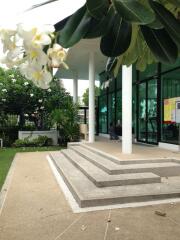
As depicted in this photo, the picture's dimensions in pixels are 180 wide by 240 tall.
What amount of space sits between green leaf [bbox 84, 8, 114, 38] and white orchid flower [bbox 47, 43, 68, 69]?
15 cm

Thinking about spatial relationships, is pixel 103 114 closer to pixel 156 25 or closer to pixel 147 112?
pixel 147 112

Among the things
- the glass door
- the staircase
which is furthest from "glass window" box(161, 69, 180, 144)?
the staircase

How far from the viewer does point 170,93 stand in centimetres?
1068

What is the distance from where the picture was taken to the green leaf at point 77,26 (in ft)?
2.91

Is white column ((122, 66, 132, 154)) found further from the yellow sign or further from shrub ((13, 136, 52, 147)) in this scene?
shrub ((13, 136, 52, 147))

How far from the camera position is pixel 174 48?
935 mm

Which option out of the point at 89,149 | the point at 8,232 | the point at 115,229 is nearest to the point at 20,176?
the point at 89,149

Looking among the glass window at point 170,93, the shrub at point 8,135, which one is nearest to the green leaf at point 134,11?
the glass window at point 170,93

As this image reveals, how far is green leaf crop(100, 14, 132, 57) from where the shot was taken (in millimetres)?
935

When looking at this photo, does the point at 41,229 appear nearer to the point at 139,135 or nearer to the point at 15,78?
the point at 139,135

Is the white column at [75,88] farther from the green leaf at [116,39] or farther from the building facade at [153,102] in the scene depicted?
the green leaf at [116,39]

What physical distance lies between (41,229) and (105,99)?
1502 cm

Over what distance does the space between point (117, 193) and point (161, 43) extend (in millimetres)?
5034

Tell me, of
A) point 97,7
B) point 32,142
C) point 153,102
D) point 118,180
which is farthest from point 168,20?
point 32,142
